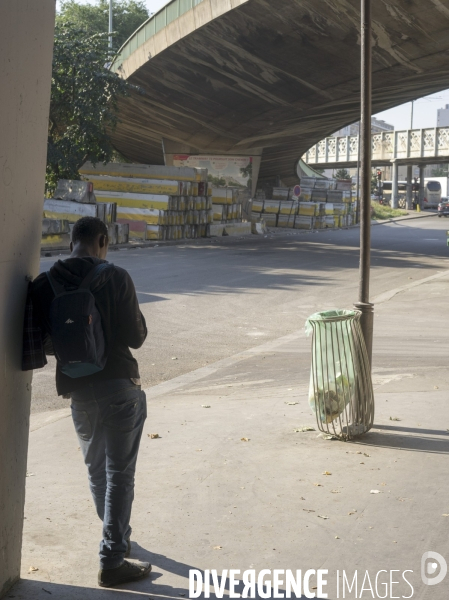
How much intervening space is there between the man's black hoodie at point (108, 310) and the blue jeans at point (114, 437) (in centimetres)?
5

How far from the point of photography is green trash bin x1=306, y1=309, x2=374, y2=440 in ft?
20.1

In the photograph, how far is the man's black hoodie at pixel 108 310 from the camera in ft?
11.9

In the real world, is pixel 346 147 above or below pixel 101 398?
above

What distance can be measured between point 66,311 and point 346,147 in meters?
74.5

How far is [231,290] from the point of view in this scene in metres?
17.3

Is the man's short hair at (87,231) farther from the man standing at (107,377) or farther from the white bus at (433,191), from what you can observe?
the white bus at (433,191)

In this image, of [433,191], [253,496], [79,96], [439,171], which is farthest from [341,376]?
[439,171]

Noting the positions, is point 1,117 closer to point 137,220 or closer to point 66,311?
point 66,311

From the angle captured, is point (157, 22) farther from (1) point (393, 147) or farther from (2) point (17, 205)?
(1) point (393, 147)

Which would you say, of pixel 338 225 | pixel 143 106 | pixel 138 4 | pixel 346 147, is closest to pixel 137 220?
pixel 143 106

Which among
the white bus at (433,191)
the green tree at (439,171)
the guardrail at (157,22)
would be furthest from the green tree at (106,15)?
the green tree at (439,171)

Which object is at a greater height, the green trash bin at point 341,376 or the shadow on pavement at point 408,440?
the green trash bin at point 341,376

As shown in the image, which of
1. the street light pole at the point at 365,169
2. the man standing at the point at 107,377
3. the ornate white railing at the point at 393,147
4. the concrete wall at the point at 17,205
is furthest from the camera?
the ornate white railing at the point at 393,147

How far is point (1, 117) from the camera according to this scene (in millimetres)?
3320
